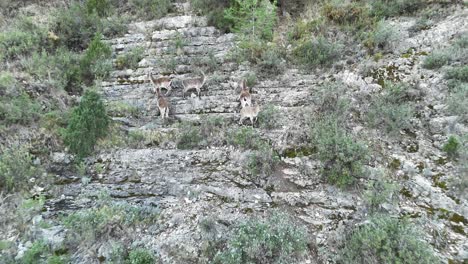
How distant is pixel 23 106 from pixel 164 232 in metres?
5.06

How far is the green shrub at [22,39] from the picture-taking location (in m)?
9.19

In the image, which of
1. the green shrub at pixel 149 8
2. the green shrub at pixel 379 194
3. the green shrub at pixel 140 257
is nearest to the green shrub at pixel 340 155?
the green shrub at pixel 379 194

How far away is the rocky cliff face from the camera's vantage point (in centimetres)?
542

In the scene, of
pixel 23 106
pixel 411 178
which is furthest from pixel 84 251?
pixel 411 178

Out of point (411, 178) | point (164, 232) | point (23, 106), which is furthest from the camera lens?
point (23, 106)

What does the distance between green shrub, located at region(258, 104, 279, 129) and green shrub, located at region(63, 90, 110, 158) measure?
406cm

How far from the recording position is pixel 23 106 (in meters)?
Answer: 7.23

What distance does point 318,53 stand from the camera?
9.39 m

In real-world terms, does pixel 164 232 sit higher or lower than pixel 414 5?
lower

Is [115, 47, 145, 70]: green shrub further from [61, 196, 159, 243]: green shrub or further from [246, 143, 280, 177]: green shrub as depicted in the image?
[246, 143, 280, 177]: green shrub

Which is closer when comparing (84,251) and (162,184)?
(84,251)

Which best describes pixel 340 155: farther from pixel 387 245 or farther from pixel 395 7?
pixel 395 7

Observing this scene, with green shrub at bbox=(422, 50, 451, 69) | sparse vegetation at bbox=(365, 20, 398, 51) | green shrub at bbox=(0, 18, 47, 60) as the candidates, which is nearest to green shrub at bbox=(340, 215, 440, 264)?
green shrub at bbox=(422, 50, 451, 69)

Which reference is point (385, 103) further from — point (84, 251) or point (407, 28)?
point (84, 251)
